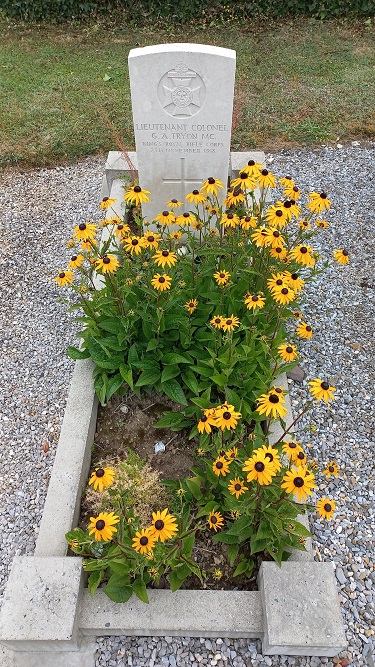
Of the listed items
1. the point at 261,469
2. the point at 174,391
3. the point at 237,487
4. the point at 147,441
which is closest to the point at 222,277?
the point at 174,391

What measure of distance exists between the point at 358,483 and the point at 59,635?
2090 mm

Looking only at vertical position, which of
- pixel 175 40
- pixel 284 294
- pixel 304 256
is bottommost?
pixel 284 294

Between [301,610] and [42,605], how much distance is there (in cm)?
134

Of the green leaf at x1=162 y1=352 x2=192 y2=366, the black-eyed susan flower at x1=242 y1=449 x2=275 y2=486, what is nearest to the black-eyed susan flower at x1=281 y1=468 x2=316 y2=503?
the black-eyed susan flower at x1=242 y1=449 x2=275 y2=486

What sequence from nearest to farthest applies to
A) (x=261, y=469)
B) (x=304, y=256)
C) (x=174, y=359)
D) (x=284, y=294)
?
(x=261, y=469)
(x=284, y=294)
(x=304, y=256)
(x=174, y=359)

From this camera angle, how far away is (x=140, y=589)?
8.95 ft

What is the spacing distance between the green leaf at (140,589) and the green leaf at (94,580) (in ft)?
0.63

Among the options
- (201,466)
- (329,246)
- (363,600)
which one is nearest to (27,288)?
(201,466)

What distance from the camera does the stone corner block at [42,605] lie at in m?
2.60

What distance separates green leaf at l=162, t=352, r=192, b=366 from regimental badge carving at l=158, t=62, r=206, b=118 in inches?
82.7

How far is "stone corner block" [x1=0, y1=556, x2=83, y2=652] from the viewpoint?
103 inches

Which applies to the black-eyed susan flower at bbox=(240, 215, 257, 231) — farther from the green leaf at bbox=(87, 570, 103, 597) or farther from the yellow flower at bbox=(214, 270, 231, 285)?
the green leaf at bbox=(87, 570, 103, 597)

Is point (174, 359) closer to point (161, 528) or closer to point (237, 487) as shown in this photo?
point (237, 487)

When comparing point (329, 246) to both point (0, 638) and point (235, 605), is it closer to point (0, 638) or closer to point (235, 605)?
point (235, 605)
